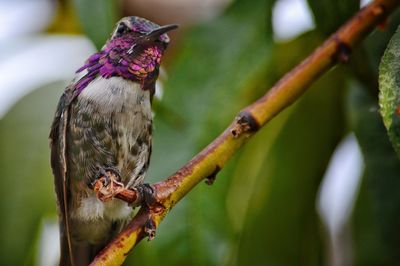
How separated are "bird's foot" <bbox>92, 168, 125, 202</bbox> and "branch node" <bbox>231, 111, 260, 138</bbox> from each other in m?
0.15

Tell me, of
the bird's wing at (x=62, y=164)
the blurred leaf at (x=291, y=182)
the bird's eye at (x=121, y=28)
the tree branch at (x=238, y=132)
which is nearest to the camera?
the tree branch at (x=238, y=132)

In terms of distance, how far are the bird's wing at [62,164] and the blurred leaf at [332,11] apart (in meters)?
0.45

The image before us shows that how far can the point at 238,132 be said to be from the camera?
3.23 feet

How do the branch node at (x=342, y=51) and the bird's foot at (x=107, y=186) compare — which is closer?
the bird's foot at (x=107, y=186)

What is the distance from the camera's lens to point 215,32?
1.57 metres

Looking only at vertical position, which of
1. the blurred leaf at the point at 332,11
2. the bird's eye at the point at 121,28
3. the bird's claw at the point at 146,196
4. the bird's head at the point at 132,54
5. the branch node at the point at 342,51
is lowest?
the bird's claw at the point at 146,196

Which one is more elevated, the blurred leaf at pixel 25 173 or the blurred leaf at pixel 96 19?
the blurred leaf at pixel 96 19

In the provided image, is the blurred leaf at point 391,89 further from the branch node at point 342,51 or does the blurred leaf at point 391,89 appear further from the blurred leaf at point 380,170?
the blurred leaf at point 380,170

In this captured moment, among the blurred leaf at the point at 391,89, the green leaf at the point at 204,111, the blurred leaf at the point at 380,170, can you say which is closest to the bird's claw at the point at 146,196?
the blurred leaf at the point at 391,89

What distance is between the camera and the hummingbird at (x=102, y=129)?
3.30 feet

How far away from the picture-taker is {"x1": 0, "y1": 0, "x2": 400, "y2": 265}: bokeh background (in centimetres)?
138

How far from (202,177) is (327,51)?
11.9 inches

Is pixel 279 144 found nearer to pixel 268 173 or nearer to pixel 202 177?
pixel 268 173

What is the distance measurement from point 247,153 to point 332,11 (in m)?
0.51
